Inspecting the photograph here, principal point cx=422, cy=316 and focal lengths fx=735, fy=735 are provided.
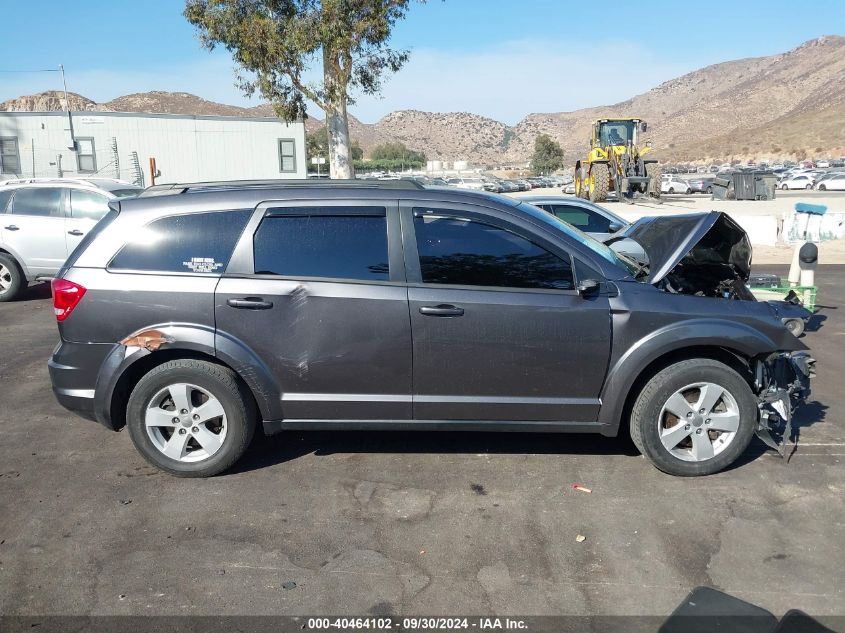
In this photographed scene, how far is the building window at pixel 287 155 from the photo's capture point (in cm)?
3058

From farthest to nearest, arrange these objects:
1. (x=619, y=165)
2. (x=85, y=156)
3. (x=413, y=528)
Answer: (x=619, y=165) < (x=85, y=156) < (x=413, y=528)

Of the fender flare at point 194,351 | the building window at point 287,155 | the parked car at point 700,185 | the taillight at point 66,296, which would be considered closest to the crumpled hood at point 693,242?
the fender flare at point 194,351

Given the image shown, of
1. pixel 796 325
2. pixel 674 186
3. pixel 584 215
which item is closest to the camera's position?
pixel 796 325

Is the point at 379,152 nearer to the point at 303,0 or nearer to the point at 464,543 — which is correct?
the point at 303,0

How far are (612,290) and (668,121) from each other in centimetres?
16173

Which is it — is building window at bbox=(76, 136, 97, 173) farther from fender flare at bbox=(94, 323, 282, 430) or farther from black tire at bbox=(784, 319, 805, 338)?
black tire at bbox=(784, 319, 805, 338)

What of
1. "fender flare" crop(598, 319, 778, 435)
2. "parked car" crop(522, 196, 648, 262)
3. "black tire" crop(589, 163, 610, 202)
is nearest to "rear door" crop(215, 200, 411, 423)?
"fender flare" crop(598, 319, 778, 435)

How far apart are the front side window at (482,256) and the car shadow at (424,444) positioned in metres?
1.27

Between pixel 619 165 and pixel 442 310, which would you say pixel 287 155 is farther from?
pixel 442 310

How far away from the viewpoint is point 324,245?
4.51 metres

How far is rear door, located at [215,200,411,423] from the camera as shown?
442cm

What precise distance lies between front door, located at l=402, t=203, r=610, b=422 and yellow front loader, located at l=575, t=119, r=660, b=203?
24964mm

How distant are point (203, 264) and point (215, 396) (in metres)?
0.81

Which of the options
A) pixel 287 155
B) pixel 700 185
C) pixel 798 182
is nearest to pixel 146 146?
pixel 287 155
